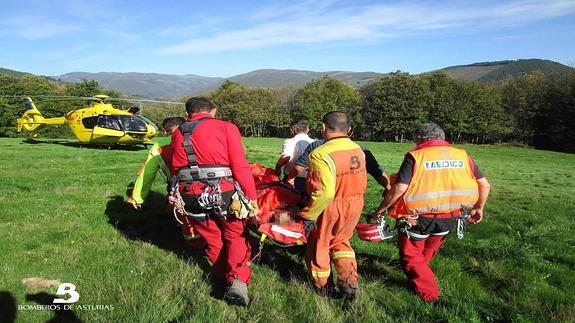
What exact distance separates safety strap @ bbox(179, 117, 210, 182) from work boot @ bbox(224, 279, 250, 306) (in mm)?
1377

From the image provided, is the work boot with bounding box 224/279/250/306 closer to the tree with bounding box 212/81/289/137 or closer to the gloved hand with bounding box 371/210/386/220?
the gloved hand with bounding box 371/210/386/220

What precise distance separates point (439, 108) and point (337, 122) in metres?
60.9

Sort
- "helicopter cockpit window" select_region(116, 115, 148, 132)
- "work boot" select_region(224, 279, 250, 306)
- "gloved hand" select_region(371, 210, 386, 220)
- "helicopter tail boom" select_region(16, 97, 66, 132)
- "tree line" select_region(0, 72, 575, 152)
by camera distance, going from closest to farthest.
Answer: "work boot" select_region(224, 279, 250, 306) < "gloved hand" select_region(371, 210, 386, 220) < "helicopter cockpit window" select_region(116, 115, 148, 132) < "helicopter tail boom" select_region(16, 97, 66, 132) < "tree line" select_region(0, 72, 575, 152)

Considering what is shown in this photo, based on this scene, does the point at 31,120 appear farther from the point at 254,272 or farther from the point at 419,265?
the point at 419,265

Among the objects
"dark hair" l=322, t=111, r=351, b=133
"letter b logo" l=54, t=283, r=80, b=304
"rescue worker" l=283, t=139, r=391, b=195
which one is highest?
"dark hair" l=322, t=111, r=351, b=133

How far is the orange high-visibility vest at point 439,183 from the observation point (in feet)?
16.1

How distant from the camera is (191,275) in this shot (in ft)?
18.4

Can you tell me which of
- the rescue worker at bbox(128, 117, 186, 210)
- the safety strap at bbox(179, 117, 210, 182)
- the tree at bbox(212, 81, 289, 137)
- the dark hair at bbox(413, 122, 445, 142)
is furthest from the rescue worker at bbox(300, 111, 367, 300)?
the tree at bbox(212, 81, 289, 137)

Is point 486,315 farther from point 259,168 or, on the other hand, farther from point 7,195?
point 7,195

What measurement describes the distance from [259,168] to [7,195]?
7.27 metres

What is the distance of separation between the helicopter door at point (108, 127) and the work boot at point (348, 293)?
23038 mm

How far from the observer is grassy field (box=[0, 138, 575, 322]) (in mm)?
4641

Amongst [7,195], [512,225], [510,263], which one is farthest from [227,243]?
[7,195]

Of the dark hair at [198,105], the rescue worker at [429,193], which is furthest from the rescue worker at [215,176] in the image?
the rescue worker at [429,193]
